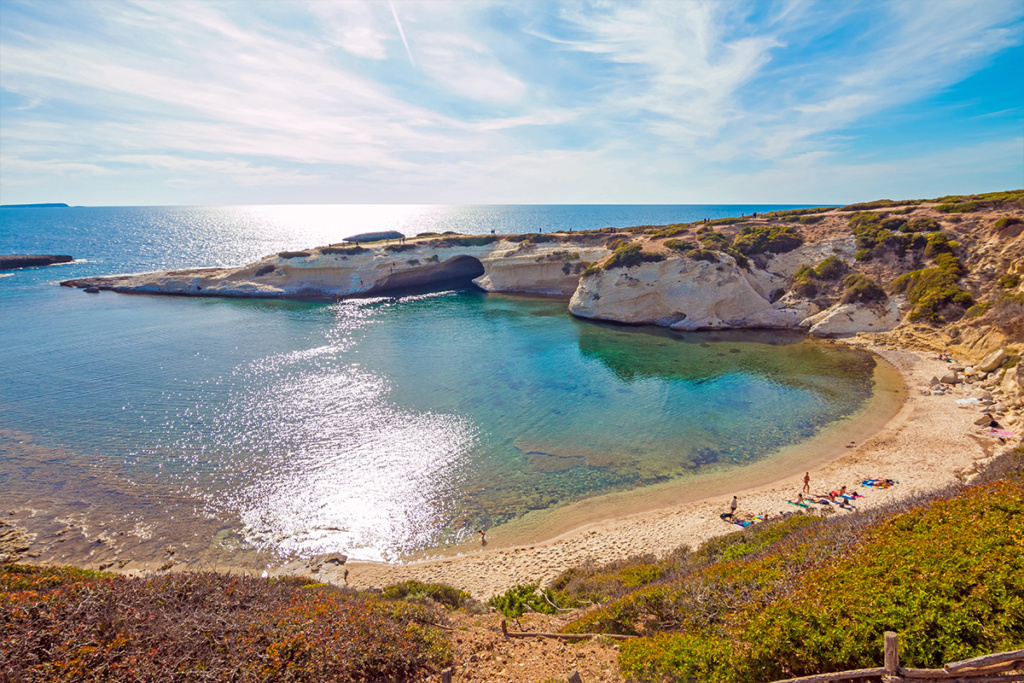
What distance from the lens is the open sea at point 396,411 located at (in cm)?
1712

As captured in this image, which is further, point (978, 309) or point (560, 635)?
point (978, 309)

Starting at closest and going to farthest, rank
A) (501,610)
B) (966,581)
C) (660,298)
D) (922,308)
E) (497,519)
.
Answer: (966,581)
(501,610)
(497,519)
(922,308)
(660,298)

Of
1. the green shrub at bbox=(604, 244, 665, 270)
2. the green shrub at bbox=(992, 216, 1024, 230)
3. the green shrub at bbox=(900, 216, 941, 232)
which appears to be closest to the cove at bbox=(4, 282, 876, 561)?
the green shrub at bbox=(604, 244, 665, 270)

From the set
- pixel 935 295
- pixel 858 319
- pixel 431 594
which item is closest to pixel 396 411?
pixel 431 594

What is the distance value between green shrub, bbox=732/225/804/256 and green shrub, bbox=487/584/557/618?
4542cm

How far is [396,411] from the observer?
23.9m

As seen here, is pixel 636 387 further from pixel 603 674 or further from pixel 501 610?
pixel 603 674

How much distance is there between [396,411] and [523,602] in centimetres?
1517

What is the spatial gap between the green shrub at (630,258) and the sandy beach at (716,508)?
25563mm

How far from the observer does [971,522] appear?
292 inches

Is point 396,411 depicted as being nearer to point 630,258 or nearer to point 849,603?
point 849,603

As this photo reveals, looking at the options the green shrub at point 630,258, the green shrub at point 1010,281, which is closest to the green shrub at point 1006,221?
the green shrub at point 1010,281

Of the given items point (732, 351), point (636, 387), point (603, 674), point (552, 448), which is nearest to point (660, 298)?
point (732, 351)

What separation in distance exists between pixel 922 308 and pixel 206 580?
45067 millimetres
